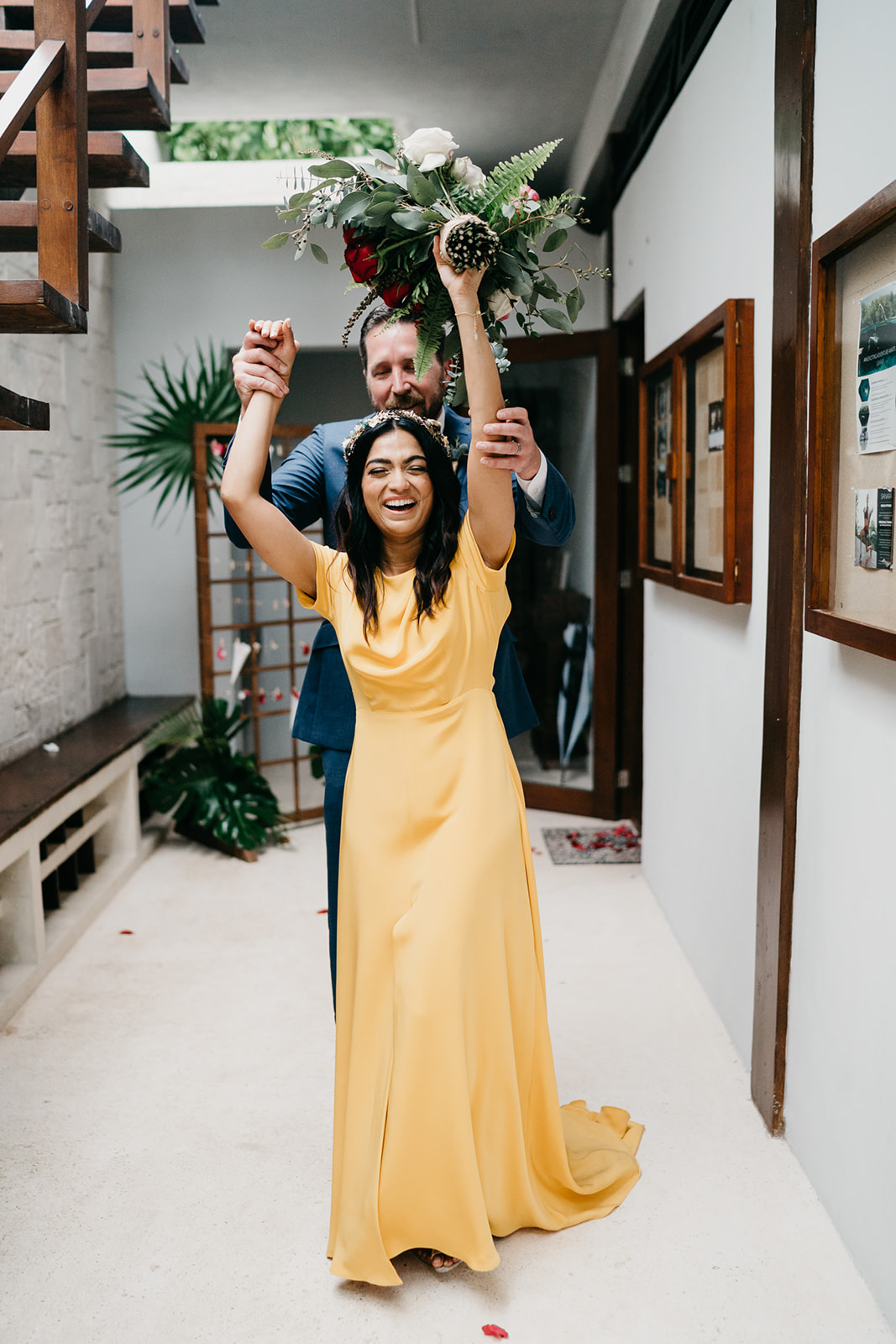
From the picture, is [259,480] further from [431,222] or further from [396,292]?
[431,222]

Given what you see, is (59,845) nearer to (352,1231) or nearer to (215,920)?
(215,920)

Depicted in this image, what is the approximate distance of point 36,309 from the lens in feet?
6.15

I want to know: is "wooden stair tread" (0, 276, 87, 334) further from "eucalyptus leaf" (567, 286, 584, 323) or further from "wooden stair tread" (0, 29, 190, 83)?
"wooden stair tread" (0, 29, 190, 83)

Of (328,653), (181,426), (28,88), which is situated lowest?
(328,653)

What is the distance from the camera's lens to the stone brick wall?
402 cm

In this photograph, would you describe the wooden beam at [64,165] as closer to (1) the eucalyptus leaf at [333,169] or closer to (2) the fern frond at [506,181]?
(1) the eucalyptus leaf at [333,169]

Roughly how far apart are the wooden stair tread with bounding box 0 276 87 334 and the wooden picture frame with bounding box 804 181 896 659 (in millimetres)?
1388

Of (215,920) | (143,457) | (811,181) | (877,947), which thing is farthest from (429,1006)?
(143,457)

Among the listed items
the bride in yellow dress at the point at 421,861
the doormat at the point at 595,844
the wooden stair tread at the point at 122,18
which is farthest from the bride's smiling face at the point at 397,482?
the doormat at the point at 595,844

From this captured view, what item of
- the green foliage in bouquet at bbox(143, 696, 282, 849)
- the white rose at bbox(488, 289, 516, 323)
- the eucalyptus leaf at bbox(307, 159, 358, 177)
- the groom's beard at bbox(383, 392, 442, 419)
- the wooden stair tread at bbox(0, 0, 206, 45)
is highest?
the wooden stair tread at bbox(0, 0, 206, 45)

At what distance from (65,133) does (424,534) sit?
107cm

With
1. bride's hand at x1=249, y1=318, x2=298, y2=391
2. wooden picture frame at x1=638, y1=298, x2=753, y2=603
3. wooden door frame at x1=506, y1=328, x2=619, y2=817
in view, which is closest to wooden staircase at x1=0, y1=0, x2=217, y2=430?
bride's hand at x1=249, y1=318, x2=298, y2=391

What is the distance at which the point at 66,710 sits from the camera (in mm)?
4625

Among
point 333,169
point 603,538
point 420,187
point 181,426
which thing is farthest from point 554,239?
point 181,426
